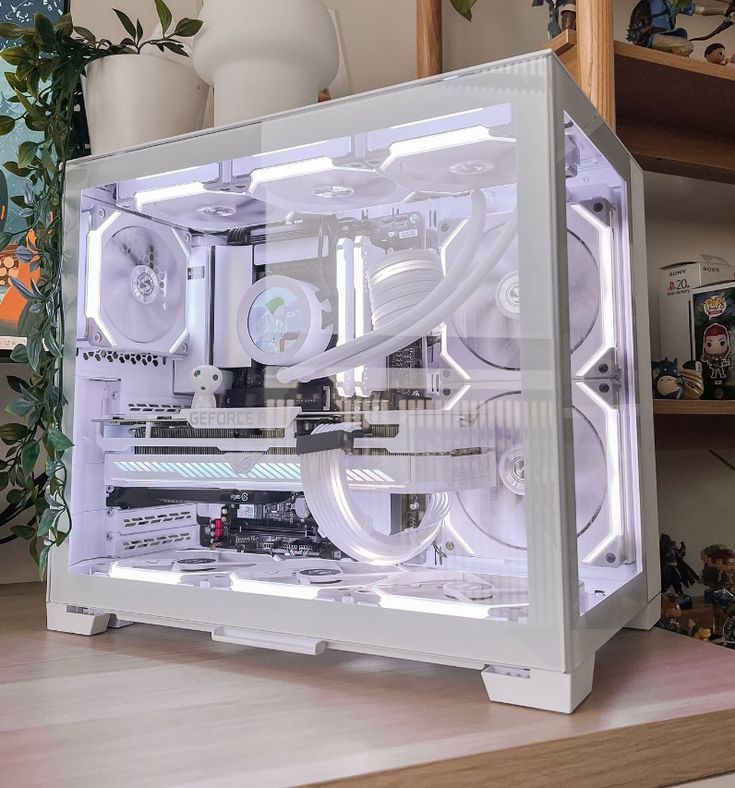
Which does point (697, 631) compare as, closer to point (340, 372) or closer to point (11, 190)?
point (340, 372)

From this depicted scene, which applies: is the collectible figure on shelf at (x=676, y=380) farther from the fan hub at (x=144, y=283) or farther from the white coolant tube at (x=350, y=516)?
the fan hub at (x=144, y=283)

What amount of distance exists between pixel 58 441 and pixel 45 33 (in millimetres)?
487

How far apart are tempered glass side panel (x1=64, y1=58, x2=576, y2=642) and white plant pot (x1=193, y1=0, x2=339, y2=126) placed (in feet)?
0.37

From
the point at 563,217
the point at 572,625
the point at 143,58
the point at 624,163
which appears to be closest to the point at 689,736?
the point at 572,625

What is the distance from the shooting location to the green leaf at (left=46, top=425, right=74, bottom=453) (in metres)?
0.83

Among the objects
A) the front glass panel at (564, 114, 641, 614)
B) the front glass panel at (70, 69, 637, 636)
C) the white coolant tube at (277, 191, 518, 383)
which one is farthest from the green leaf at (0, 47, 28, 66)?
the front glass panel at (564, 114, 641, 614)

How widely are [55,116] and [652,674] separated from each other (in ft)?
2.98

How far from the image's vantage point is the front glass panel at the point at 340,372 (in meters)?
0.66

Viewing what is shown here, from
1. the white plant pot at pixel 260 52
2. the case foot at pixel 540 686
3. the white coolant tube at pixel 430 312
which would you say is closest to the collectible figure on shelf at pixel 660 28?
the white plant pot at pixel 260 52

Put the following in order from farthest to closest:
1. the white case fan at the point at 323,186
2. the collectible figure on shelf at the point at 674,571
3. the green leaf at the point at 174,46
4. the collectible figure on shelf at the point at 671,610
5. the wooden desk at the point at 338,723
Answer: the collectible figure on shelf at the point at 674,571 → the collectible figure on shelf at the point at 671,610 → the green leaf at the point at 174,46 → the white case fan at the point at 323,186 → the wooden desk at the point at 338,723

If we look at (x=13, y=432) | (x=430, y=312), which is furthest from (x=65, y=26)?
(x=430, y=312)

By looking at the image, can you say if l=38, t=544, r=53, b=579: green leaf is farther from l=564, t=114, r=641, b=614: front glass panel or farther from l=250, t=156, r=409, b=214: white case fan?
l=564, t=114, r=641, b=614: front glass panel

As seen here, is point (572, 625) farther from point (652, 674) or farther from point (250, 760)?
point (250, 760)

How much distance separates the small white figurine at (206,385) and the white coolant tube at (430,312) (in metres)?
0.14
